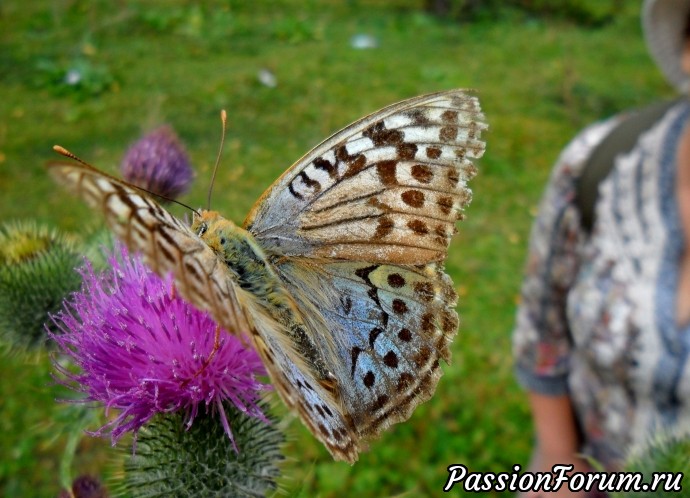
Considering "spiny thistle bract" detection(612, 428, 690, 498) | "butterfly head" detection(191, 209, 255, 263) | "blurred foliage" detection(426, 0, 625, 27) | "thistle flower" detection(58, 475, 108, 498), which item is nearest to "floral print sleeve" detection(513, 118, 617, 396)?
"spiny thistle bract" detection(612, 428, 690, 498)

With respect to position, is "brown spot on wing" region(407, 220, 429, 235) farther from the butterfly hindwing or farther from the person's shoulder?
the person's shoulder

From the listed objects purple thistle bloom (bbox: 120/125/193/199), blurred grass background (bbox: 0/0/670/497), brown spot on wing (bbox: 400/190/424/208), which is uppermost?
brown spot on wing (bbox: 400/190/424/208)

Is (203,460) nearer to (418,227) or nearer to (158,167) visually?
(418,227)

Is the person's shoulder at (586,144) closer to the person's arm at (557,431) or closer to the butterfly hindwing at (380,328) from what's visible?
the person's arm at (557,431)

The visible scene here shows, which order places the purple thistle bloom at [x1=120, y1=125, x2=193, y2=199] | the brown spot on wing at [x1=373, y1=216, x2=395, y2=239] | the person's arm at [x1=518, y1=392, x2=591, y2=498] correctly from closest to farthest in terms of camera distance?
the brown spot on wing at [x1=373, y1=216, x2=395, y2=239]
the purple thistle bloom at [x1=120, y1=125, x2=193, y2=199]
the person's arm at [x1=518, y1=392, x2=591, y2=498]

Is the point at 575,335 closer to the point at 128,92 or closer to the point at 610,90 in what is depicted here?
the point at 128,92

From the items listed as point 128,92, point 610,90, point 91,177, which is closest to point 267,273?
point 91,177
